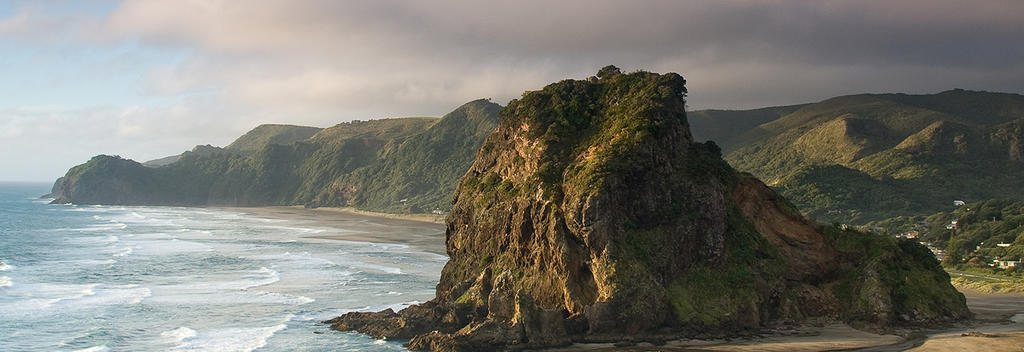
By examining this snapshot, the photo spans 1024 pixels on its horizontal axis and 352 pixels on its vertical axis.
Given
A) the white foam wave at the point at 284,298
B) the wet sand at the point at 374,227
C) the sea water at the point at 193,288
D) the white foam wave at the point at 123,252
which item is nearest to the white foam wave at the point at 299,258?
the sea water at the point at 193,288

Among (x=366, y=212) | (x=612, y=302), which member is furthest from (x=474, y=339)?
(x=366, y=212)

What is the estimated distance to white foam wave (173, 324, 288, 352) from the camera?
4078cm

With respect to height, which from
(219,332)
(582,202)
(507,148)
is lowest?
(219,332)

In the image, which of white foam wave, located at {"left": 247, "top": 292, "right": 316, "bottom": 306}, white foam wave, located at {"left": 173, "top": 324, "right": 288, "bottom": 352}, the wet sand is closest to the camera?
white foam wave, located at {"left": 173, "top": 324, "right": 288, "bottom": 352}

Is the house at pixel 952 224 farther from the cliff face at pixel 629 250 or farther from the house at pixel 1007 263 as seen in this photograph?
the cliff face at pixel 629 250

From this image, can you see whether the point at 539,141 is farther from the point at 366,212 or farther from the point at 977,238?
the point at 366,212

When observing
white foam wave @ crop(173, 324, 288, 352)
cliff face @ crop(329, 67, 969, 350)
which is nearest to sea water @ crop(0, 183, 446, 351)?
white foam wave @ crop(173, 324, 288, 352)

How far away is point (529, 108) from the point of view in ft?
160

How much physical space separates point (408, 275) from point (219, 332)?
2404cm

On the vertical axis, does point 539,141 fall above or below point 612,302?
above

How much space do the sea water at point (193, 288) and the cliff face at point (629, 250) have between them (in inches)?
234

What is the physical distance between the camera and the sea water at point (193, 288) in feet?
140

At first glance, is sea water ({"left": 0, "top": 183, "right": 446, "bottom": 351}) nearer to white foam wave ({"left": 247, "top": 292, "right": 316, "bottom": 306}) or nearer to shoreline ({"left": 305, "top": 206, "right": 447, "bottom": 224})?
white foam wave ({"left": 247, "top": 292, "right": 316, "bottom": 306})

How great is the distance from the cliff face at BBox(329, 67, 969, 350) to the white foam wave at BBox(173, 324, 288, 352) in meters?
4.05
